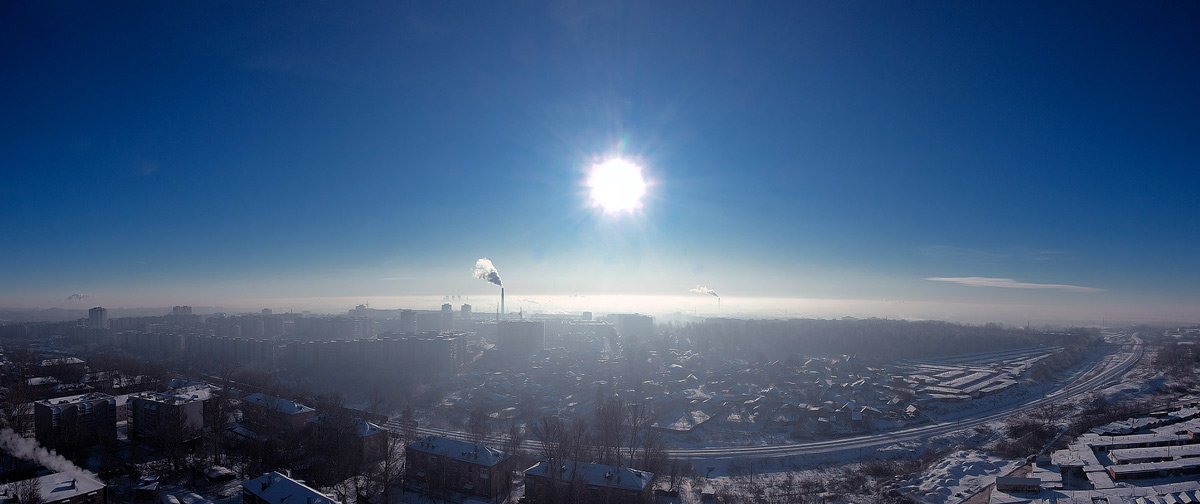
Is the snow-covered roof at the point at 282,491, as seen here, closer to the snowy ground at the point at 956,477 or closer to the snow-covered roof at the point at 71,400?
the snow-covered roof at the point at 71,400

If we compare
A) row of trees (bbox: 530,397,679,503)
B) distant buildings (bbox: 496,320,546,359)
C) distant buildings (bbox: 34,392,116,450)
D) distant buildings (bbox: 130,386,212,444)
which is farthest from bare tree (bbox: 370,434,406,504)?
distant buildings (bbox: 496,320,546,359)

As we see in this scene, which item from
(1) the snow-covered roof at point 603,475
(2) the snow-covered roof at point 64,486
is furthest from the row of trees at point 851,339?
(2) the snow-covered roof at point 64,486

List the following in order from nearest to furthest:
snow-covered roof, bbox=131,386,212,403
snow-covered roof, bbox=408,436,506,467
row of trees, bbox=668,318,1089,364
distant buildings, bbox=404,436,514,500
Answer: distant buildings, bbox=404,436,514,500
snow-covered roof, bbox=408,436,506,467
snow-covered roof, bbox=131,386,212,403
row of trees, bbox=668,318,1089,364

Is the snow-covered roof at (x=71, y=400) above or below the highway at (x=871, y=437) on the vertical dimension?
above

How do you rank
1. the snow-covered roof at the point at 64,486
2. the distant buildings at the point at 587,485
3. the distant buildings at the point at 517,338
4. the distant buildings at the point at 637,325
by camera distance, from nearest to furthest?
the snow-covered roof at the point at 64,486
the distant buildings at the point at 587,485
the distant buildings at the point at 517,338
the distant buildings at the point at 637,325

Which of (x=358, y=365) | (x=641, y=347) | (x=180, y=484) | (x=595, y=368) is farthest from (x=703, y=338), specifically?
(x=180, y=484)

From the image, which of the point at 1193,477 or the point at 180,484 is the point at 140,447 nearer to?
the point at 180,484

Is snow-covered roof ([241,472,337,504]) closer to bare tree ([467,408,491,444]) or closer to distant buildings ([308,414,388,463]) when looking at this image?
distant buildings ([308,414,388,463])
